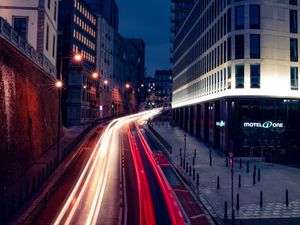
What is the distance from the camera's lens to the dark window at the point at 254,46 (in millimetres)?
37812

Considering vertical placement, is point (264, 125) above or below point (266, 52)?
below

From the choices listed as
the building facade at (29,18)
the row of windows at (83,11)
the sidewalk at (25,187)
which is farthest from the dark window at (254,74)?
the row of windows at (83,11)

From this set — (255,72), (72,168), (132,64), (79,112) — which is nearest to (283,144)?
(255,72)

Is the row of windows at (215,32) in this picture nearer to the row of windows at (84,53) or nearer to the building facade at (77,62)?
the building facade at (77,62)

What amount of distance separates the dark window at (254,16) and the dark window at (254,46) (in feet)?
4.14

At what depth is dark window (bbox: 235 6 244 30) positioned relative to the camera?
38.2 meters

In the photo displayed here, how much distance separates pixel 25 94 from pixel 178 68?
62.5 metres

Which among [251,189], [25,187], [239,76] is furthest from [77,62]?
[251,189]

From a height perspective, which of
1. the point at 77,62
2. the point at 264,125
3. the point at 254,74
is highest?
the point at 77,62

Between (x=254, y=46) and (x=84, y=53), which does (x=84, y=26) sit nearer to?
(x=84, y=53)

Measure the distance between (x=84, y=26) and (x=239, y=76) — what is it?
60110 mm

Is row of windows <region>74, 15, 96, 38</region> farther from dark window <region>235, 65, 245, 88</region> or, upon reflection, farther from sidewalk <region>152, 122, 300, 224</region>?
sidewalk <region>152, 122, 300, 224</region>

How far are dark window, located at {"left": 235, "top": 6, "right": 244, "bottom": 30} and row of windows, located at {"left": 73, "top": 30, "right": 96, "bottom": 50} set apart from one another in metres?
51.6

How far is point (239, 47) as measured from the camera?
38406 millimetres
